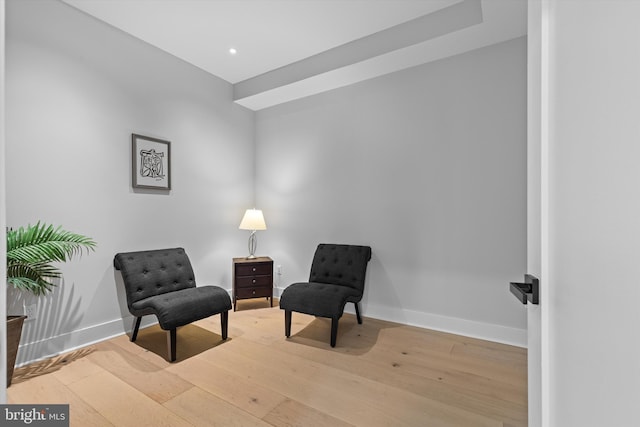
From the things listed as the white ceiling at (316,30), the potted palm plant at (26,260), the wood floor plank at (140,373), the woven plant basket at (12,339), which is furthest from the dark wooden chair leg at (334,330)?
the white ceiling at (316,30)

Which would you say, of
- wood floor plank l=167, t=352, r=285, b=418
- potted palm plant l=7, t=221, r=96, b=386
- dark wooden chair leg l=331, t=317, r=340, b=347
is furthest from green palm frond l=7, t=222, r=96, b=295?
dark wooden chair leg l=331, t=317, r=340, b=347

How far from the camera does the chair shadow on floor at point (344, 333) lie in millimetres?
2580

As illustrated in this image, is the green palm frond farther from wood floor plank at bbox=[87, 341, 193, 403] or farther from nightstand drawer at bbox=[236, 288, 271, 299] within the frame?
nightstand drawer at bbox=[236, 288, 271, 299]

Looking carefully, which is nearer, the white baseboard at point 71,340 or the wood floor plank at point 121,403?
the wood floor plank at point 121,403

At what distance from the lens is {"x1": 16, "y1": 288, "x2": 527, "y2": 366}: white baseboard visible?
2.32 m

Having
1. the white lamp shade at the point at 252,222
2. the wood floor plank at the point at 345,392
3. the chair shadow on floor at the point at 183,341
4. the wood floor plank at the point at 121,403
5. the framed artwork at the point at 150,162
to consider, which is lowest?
the chair shadow on floor at the point at 183,341

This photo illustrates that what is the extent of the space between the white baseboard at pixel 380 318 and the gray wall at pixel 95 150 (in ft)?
0.04

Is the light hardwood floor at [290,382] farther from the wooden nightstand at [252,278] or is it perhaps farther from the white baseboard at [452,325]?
the wooden nightstand at [252,278]

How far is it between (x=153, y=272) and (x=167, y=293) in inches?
9.5

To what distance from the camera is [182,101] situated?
11.1 feet

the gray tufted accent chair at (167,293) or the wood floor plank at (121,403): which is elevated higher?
the gray tufted accent chair at (167,293)

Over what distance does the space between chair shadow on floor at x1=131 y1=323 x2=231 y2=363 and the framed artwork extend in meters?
1.49

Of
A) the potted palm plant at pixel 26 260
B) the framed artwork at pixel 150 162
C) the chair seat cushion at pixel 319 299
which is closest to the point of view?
the potted palm plant at pixel 26 260
